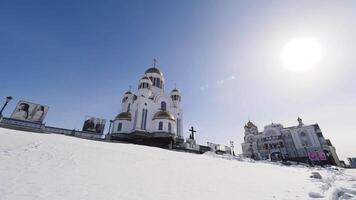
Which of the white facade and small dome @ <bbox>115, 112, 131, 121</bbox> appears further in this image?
small dome @ <bbox>115, 112, 131, 121</bbox>

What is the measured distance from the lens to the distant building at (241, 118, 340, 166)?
152ft

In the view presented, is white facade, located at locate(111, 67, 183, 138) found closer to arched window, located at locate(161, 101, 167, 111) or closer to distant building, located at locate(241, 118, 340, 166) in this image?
arched window, located at locate(161, 101, 167, 111)

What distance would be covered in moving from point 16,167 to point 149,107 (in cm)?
2832

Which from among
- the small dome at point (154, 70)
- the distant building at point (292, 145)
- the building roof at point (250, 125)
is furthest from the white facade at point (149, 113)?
the building roof at point (250, 125)

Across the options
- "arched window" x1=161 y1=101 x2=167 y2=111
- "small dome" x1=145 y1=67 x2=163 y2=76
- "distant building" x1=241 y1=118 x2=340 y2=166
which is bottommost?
"distant building" x1=241 y1=118 x2=340 y2=166

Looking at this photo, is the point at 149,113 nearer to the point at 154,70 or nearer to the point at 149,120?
the point at 149,120

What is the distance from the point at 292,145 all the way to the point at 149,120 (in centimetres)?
4648

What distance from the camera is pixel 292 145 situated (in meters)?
51.0

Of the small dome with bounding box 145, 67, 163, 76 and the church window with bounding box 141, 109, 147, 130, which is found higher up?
the small dome with bounding box 145, 67, 163, 76

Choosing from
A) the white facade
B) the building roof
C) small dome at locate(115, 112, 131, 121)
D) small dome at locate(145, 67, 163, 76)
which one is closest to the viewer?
the white facade

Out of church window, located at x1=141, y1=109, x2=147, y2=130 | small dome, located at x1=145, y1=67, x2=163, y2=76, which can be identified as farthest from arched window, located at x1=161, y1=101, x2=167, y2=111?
small dome, located at x1=145, y1=67, x2=163, y2=76

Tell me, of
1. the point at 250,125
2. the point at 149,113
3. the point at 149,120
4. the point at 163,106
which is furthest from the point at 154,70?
the point at 250,125

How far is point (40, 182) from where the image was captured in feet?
15.5

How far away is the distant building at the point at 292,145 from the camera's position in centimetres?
4622
